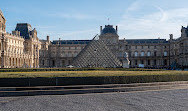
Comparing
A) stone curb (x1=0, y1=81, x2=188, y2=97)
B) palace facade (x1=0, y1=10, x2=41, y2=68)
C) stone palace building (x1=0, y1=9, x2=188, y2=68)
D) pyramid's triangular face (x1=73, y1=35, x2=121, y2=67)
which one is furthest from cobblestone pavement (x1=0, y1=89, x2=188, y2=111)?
stone palace building (x1=0, y1=9, x2=188, y2=68)

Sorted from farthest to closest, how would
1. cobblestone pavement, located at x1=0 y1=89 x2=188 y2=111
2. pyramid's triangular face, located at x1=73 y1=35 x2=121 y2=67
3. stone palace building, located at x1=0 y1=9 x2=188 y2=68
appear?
stone palace building, located at x1=0 y1=9 x2=188 y2=68 → pyramid's triangular face, located at x1=73 y1=35 x2=121 y2=67 → cobblestone pavement, located at x1=0 y1=89 x2=188 y2=111

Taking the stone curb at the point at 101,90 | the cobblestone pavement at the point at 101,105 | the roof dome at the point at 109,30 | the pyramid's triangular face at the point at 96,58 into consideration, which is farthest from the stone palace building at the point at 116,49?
the cobblestone pavement at the point at 101,105

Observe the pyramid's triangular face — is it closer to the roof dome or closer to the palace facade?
the palace facade

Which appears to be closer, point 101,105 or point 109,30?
point 101,105

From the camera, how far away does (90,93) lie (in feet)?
37.7

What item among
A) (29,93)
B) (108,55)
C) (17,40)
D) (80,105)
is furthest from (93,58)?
(17,40)

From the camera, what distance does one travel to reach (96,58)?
31.5 meters

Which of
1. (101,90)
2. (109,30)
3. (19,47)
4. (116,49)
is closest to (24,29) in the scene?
(19,47)

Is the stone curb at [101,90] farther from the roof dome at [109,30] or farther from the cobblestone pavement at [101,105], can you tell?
the roof dome at [109,30]

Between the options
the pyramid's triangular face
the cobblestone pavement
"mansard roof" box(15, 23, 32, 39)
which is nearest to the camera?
the cobblestone pavement

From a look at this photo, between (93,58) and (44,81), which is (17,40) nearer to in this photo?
(93,58)

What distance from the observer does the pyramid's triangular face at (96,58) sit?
30.7m

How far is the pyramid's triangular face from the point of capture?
3066cm

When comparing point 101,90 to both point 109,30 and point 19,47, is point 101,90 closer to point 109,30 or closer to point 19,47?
point 19,47
